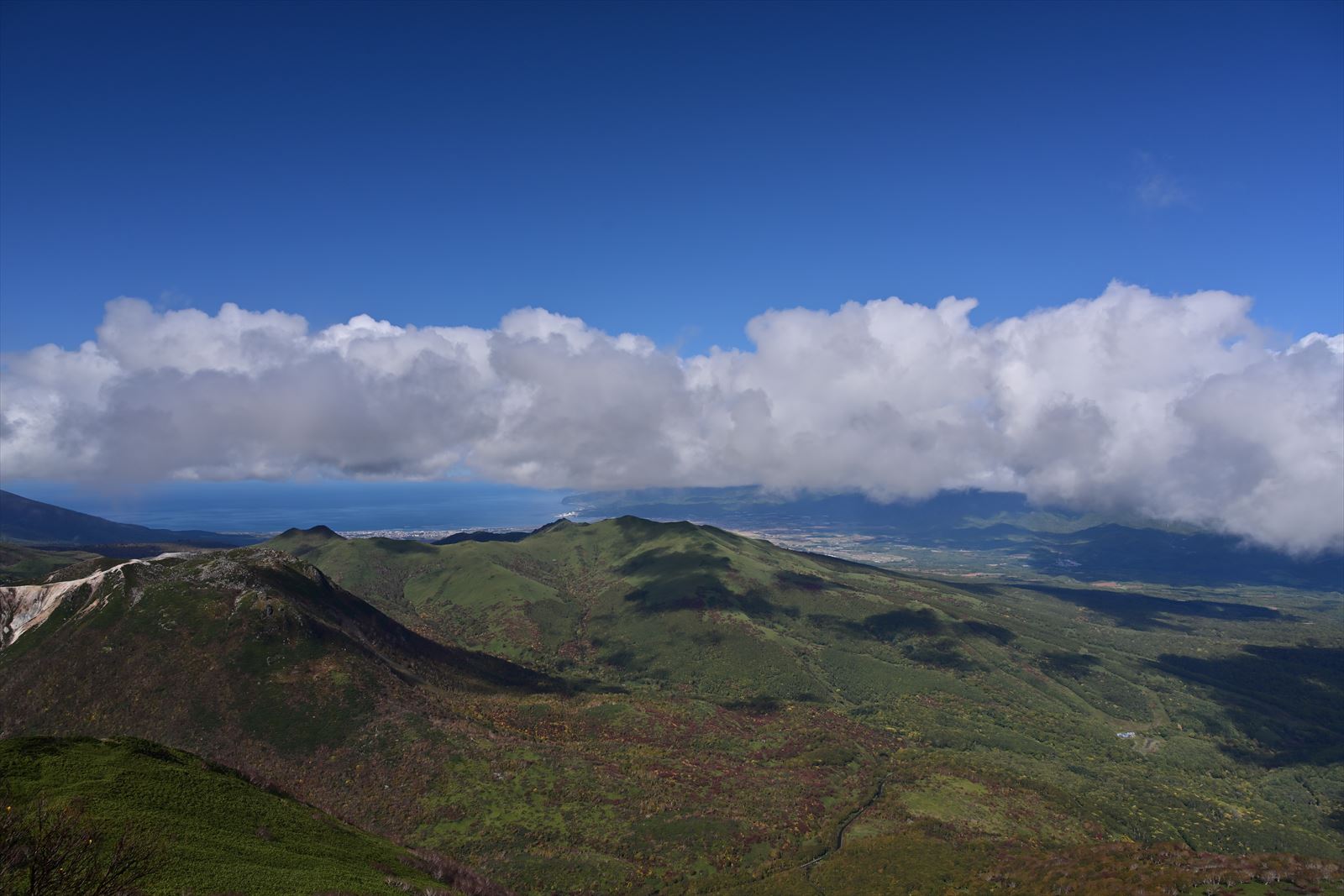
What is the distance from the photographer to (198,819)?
4409 cm

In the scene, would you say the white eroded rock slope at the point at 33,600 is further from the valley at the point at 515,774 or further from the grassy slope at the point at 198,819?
the grassy slope at the point at 198,819

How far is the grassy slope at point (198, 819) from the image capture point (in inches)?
1430

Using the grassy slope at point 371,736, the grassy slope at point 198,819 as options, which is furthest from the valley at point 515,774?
the grassy slope at point 198,819

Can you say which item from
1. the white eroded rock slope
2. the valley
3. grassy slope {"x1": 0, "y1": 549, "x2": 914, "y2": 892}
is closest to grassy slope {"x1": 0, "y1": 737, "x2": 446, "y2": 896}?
the valley

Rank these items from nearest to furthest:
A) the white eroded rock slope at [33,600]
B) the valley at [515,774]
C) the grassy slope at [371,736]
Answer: the valley at [515,774] → the grassy slope at [371,736] → the white eroded rock slope at [33,600]

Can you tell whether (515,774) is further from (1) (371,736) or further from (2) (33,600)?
(2) (33,600)

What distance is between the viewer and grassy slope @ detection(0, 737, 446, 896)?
36312 mm

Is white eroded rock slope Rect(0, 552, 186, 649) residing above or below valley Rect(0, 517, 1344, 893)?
above

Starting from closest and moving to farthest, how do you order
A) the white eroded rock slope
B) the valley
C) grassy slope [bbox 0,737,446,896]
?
grassy slope [bbox 0,737,446,896], the valley, the white eroded rock slope

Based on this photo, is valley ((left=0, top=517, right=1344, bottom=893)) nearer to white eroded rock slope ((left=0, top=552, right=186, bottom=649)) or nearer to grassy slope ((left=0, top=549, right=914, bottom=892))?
grassy slope ((left=0, top=549, right=914, bottom=892))

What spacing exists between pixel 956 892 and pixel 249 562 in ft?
505

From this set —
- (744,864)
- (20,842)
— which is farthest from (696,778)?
(20,842)

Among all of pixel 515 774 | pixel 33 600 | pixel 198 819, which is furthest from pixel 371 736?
pixel 198 819

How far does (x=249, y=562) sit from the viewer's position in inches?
5340
